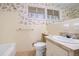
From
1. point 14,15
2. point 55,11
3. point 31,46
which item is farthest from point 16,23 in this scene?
point 55,11

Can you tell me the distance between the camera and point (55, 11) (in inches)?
45.2

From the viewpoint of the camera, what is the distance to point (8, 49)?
115 cm

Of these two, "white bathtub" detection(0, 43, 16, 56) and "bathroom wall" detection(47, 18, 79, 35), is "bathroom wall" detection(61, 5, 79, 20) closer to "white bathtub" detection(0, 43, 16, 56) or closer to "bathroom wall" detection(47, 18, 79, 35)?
"bathroom wall" detection(47, 18, 79, 35)

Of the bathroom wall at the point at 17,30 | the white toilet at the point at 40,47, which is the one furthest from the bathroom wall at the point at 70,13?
the white toilet at the point at 40,47

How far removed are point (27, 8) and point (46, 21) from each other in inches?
10.6

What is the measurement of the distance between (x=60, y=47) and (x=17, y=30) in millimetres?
533

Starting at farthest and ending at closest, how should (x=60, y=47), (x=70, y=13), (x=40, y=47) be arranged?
(x=40, y=47) → (x=70, y=13) → (x=60, y=47)

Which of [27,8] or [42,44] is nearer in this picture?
[27,8]

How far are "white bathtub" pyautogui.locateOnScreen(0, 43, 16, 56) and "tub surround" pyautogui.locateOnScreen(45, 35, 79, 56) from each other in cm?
40

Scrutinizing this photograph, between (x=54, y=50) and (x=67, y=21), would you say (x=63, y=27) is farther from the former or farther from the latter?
(x=54, y=50)

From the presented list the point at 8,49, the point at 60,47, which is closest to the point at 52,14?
the point at 60,47

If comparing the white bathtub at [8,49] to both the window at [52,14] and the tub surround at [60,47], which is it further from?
the window at [52,14]

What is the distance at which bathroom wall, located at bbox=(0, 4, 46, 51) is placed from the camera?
44.5 inches

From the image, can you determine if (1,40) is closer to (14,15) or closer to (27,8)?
(14,15)
